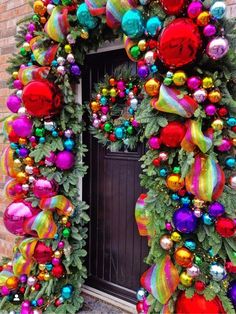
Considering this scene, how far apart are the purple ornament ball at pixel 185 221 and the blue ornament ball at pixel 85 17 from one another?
4.88 feet

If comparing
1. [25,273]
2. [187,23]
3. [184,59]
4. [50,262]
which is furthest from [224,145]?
[25,273]

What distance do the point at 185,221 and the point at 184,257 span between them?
0.22m

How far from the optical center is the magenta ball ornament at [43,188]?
2.78m

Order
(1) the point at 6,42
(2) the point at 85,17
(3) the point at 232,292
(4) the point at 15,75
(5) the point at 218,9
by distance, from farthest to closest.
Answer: (1) the point at 6,42, (4) the point at 15,75, (2) the point at 85,17, (3) the point at 232,292, (5) the point at 218,9

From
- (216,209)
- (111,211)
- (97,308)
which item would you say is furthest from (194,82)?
(97,308)

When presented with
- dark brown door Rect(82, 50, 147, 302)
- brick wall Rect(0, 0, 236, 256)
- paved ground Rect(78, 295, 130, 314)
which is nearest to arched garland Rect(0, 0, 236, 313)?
paved ground Rect(78, 295, 130, 314)

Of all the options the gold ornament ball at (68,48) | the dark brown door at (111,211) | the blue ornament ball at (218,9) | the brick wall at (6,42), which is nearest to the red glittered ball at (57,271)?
the dark brown door at (111,211)

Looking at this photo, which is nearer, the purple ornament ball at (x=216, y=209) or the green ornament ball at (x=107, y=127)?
the purple ornament ball at (x=216, y=209)

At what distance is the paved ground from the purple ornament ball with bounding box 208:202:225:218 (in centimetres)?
146

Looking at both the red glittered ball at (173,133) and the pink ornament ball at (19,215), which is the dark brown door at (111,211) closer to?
the pink ornament ball at (19,215)

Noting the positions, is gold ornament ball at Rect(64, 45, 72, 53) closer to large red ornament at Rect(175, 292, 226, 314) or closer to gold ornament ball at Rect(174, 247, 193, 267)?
gold ornament ball at Rect(174, 247, 193, 267)

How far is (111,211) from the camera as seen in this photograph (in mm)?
3170

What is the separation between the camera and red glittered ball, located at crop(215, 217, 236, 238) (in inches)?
78.7

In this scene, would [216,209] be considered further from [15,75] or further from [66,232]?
[15,75]
